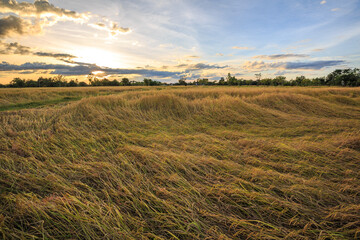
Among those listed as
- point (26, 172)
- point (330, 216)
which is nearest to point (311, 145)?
point (330, 216)

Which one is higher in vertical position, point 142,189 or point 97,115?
point 97,115

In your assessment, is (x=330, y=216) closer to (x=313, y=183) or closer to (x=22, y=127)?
(x=313, y=183)

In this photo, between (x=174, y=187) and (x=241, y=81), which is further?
(x=241, y=81)

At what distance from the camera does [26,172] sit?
216 centimetres

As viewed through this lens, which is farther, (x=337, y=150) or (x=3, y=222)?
(x=337, y=150)

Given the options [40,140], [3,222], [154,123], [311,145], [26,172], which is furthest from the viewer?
[154,123]

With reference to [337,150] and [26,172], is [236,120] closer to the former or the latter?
[337,150]

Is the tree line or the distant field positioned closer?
the distant field

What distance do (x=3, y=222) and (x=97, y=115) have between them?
13.3ft

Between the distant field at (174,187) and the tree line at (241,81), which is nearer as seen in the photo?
the distant field at (174,187)

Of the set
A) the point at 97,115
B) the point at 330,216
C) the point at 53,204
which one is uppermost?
the point at 97,115

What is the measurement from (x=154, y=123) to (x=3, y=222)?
3.83 m

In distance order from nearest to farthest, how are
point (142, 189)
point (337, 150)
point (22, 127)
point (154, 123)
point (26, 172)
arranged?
point (142, 189), point (26, 172), point (337, 150), point (22, 127), point (154, 123)

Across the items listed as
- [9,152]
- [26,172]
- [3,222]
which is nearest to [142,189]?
[3,222]
